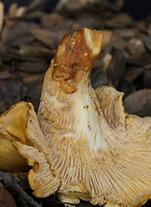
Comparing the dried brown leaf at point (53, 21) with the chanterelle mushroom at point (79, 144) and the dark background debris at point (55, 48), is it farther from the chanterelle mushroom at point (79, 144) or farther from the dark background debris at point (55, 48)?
the chanterelle mushroom at point (79, 144)

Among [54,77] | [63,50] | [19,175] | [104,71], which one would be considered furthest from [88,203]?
[104,71]

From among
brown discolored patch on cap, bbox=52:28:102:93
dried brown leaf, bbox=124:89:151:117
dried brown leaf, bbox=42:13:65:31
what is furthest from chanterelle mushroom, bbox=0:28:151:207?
dried brown leaf, bbox=42:13:65:31

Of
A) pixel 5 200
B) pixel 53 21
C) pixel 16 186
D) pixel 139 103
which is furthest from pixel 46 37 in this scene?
pixel 5 200

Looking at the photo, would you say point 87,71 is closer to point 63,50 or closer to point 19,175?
point 63,50

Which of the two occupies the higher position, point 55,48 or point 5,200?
point 55,48

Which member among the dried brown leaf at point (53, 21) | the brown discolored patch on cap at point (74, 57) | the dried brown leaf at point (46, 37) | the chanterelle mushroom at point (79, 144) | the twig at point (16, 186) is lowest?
the twig at point (16, 186)

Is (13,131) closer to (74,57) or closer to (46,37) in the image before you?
(74,57)

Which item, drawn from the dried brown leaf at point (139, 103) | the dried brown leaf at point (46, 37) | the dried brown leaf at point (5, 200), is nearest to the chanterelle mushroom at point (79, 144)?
the dried brown leaf at point (5, 200)
